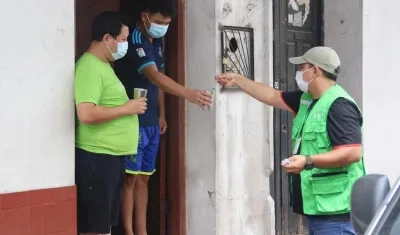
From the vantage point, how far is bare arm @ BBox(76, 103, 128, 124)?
4.23m

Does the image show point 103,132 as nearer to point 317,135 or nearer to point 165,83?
point 165,83

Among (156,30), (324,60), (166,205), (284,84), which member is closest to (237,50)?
(156,30)

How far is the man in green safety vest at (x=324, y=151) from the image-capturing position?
3.78m

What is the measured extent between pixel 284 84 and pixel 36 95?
3.06m

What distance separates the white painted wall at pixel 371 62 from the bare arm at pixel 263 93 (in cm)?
258

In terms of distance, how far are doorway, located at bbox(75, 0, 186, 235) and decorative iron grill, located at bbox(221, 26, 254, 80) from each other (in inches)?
14.2

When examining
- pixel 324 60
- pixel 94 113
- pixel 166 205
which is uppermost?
pixel 324 60

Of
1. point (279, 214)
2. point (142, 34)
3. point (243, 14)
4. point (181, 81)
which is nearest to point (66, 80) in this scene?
point (142, 34)

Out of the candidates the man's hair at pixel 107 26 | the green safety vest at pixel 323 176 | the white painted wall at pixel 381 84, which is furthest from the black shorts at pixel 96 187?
the white painted wall at pixel 381 84

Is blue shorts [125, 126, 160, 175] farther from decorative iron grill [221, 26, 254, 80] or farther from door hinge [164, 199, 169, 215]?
decorative iron grill [221, 26, 254, 80]

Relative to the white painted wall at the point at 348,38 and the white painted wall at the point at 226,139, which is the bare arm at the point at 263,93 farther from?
the white painted wall at the point at 348,38

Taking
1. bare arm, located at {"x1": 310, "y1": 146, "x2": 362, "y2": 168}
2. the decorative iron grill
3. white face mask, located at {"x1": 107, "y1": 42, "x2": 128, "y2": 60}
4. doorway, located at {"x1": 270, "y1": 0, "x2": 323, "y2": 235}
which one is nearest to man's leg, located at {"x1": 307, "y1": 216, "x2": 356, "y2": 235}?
bare arm, located at {"x1": 310, "y1": 146, "x2": 362, "y2": 168}

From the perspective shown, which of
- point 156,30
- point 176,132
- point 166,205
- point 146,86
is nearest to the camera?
point 156,30

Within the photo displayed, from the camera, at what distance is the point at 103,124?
4367mm
